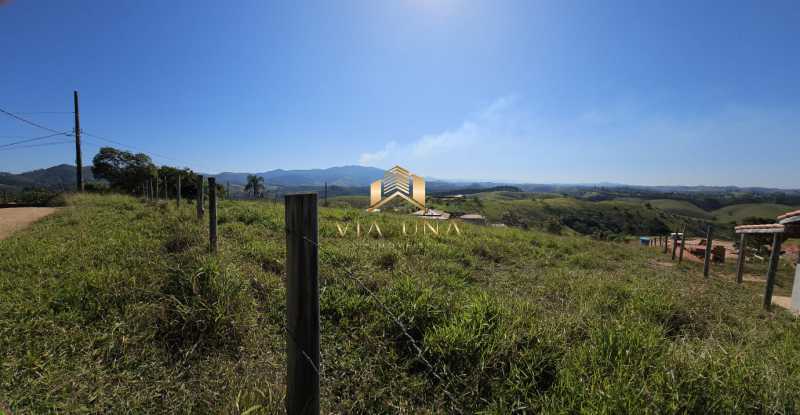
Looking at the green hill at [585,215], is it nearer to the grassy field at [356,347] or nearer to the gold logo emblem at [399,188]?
the gold logo emblem at [399,188]

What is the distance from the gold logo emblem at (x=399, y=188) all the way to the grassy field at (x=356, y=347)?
791 cm

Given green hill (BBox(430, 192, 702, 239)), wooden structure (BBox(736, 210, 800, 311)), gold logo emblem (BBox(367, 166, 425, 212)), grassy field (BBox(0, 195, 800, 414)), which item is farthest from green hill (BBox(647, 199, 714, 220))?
grassy field (BBox(0, 195, 800, 414))

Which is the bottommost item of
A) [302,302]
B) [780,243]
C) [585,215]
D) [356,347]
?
[585,215]

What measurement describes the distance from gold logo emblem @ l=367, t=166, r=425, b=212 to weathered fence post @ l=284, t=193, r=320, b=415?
1016 centimetres

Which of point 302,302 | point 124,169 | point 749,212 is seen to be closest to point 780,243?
point 302,302

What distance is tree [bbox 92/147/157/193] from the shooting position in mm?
29906

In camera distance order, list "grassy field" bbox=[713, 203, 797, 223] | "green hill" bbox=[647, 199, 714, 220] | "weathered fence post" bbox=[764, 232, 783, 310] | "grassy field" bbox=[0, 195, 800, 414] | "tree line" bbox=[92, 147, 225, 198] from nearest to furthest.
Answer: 1. "grassy field" bbox=[0, 195, 800, 414]
2. "weathered fence post" bbox=[764, 232, 783, 310]
3. "tree line" bbox=[92, 147, 225, 198]
4. "grassy field" bbox=[713, 203, 797, 223]
5. "green hill" bbox=[647, 199, 714, 220]

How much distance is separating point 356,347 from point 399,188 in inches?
393

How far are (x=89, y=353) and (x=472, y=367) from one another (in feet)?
9.97

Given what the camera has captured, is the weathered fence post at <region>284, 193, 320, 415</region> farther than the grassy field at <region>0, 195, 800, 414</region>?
No

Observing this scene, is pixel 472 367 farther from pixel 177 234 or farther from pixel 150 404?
pixel 177 234

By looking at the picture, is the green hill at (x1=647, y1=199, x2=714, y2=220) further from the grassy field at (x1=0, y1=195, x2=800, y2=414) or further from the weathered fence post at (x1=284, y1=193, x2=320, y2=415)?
the weathered fence post at (x1=284, y1=193, x2=320, y2=415)

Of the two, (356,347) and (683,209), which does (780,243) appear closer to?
(356,347)

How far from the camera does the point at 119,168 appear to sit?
30.8 metres
